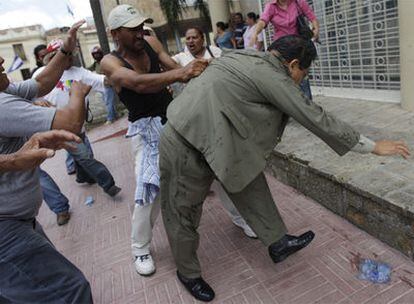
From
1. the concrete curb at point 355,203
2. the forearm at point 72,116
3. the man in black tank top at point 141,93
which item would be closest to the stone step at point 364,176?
the concrete curb at point 355,203

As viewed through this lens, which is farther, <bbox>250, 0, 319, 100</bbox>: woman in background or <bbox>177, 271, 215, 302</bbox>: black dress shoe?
<bbox>250, 0, 319, 100</bbox>: woman in background

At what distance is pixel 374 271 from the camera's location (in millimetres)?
2338

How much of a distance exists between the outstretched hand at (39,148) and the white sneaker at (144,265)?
1.47m

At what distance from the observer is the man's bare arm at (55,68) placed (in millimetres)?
2363

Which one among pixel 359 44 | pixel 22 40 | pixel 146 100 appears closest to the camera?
pixel 146 100

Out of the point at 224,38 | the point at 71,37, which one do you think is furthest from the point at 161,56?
the point at 224,38

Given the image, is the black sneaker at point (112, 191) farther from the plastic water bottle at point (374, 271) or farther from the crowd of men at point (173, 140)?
the plastic water bottle at point (374, 271)

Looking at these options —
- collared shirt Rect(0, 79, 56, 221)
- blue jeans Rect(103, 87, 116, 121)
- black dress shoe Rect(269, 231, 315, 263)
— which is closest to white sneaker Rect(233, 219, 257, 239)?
black dress shoe Rect(269, 231, 315, 263)

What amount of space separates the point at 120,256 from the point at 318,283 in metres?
1.66

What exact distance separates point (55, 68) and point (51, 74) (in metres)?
0.06

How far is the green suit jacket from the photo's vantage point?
1.92m

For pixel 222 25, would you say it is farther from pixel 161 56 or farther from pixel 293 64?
pixel 293 64

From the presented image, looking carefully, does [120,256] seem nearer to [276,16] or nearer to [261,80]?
[261,80]

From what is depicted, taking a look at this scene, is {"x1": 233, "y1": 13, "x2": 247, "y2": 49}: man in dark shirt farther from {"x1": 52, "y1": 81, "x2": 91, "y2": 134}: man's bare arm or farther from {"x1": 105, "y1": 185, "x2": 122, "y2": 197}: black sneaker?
{"x1": 52, "y1": 81, "x2": 91, "y2": 134}: man's bare arm
